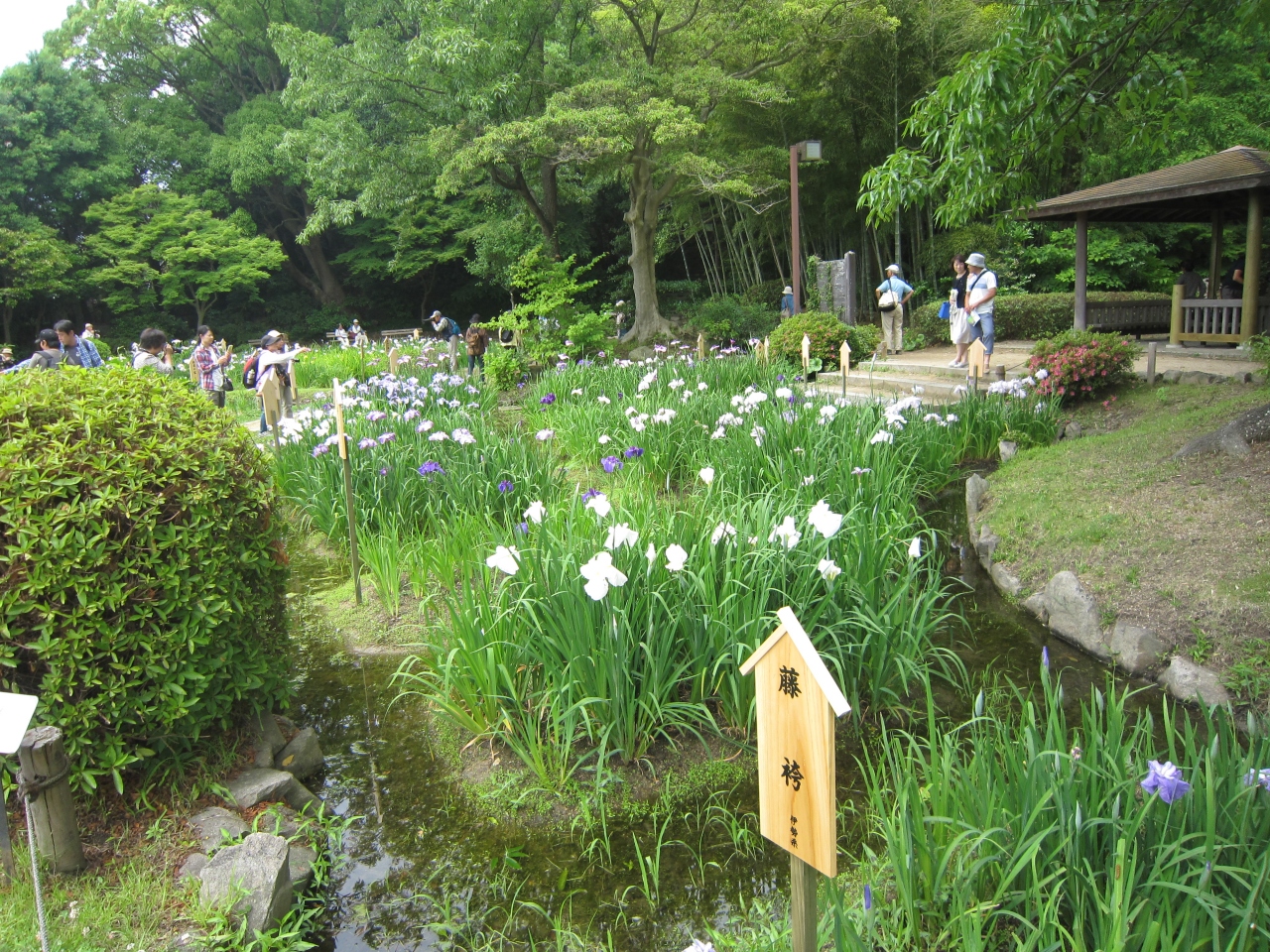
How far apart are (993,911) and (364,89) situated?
17.5m

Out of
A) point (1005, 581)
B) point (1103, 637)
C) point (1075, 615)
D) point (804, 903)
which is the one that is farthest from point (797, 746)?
point (1005, 581)

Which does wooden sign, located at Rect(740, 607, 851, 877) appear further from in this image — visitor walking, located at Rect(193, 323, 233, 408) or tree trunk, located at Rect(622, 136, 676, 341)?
tree trunk, located at Rect(622, 136, 676, 341)

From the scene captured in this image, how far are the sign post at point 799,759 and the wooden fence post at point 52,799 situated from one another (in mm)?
2058

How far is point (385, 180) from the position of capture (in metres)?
17.0

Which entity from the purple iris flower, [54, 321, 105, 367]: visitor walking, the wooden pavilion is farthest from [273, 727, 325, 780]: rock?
the wooden pavilion

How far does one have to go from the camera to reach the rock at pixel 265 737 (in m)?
3.14

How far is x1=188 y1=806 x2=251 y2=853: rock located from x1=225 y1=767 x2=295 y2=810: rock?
0.07 metres

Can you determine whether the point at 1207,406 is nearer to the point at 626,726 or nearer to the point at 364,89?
the point at 626,726

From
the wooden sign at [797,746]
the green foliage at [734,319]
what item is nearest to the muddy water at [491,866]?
the wooden sign at [797,746]

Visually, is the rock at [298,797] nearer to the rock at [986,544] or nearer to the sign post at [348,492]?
the sign post at [348,492]

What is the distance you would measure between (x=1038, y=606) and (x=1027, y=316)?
11962 millimetres

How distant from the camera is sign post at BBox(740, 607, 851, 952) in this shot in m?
1.43

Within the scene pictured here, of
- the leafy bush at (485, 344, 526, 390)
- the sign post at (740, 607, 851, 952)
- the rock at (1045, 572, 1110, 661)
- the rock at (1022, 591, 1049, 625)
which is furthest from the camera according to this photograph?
the leafy bush at (485, 344, 526, 390)

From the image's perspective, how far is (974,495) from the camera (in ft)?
20.0
